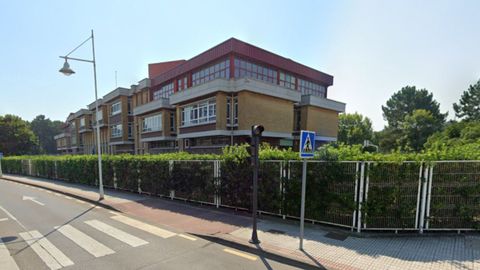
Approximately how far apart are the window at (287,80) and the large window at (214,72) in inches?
300

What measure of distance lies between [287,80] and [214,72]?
9.24m

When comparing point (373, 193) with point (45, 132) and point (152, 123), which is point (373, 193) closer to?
point (152, 123)

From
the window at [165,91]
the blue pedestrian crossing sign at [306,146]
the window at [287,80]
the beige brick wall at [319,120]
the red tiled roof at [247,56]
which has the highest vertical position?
the red tiled roof at [247,56]

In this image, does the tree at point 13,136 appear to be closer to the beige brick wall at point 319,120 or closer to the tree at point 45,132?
the tree at point 45,132

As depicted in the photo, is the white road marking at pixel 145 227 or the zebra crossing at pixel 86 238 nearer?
the zebra crossing at pixel 86 238

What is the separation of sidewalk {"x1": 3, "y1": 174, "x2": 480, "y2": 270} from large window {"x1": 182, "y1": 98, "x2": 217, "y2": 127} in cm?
1291

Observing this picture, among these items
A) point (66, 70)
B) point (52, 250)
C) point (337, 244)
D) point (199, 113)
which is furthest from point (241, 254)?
point (199, 113)

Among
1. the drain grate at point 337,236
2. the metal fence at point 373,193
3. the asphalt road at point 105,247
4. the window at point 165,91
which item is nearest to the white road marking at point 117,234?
the asphalt road at point 105,247

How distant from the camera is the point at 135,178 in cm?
1204

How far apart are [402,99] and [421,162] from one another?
57.9 m

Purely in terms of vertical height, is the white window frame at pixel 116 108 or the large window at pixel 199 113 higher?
the white window frame at pixel 116 108

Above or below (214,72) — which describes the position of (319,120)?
below

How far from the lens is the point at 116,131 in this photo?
35.2 metres

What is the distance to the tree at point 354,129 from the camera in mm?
45906
